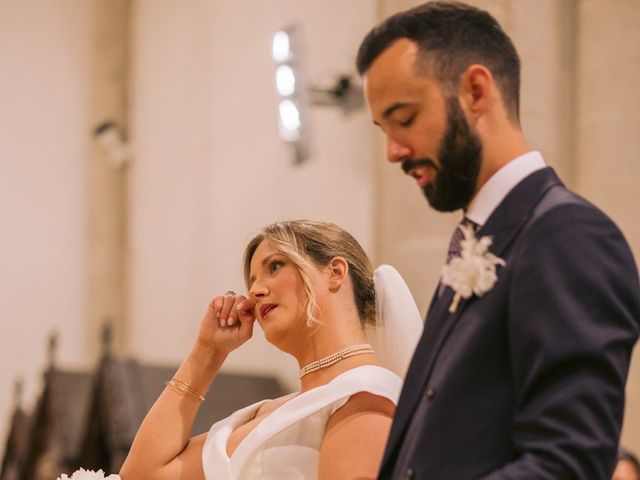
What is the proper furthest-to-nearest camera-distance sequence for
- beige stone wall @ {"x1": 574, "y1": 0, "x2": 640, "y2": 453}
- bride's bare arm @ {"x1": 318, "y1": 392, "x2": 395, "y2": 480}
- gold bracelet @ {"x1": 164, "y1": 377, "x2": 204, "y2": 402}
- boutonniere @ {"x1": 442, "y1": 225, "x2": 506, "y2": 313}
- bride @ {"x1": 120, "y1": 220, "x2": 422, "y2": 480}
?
beige stone wall @ {"x1": 574, "y1": 0, "x2": 640, "y2": 453} → gold bracelet @ {"x1": 164, "y1": 377, "x2": 204, "y2": 402} → bride @ {"x1": 120, "y1": 220, "x2": 422, "y2": 480} → bride's bare arm @ {"x1": 318, "y1": 392, "x2": 395, "y2": 480} → boutonniere @ {"x1": 442, "y1": 225, "x2": 506, "y2": 313}

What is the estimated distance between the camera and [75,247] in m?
11.9

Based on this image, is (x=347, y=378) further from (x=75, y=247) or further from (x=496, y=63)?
(x=75, y=247)

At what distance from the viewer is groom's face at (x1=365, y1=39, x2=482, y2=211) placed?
1816 millimetres

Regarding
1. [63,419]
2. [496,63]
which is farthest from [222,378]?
[496,63]

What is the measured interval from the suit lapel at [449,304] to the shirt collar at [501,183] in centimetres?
1

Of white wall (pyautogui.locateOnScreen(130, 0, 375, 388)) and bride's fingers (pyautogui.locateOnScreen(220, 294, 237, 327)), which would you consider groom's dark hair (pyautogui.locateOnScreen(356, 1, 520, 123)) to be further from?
white wall (pyautogui.locateOnScreen(130, 0, 375, 388))

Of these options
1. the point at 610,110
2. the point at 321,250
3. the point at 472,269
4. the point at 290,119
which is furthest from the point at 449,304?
the point at 290,119

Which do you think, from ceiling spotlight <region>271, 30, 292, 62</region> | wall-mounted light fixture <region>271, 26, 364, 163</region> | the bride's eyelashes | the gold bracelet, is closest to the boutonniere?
the bride's eyelashes

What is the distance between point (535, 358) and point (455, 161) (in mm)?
368

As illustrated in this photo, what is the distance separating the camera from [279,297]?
2900 mm

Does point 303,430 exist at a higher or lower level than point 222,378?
higher

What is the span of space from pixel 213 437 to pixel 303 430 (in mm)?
350

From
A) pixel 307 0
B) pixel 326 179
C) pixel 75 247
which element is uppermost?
pixel 307 0

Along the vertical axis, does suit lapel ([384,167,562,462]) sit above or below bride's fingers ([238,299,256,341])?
above
